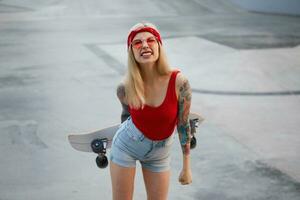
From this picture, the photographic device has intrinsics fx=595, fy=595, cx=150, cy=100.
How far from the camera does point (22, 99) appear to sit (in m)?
11.9

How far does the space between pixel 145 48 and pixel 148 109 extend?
49 centimetres

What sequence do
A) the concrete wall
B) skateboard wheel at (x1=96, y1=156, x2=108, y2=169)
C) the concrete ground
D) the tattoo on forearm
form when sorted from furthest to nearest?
the concrete wall, the concrete ground, skateboard wheel at (x1=96, y1=156, x2=108, y2=169), the tattoo on forearm

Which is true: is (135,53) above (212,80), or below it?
above

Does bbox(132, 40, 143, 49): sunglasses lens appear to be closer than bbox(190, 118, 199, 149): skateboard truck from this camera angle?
Yes

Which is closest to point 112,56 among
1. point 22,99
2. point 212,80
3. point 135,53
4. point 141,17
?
point 212,80

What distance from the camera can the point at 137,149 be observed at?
16.0ft

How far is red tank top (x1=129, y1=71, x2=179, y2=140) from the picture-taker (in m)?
4.77

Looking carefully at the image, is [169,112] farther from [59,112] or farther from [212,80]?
[212,80]

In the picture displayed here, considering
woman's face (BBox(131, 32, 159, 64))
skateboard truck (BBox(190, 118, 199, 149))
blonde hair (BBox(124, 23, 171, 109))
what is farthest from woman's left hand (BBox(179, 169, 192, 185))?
woman's face (BBox(131, 32, 159, 64))

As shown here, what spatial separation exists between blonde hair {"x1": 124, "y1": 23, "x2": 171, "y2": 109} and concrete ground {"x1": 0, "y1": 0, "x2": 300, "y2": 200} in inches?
108

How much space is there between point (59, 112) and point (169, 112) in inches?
250

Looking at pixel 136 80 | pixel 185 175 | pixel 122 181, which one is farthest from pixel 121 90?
pixel 185 175

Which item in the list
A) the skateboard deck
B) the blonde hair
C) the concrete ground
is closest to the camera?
the blonde hair

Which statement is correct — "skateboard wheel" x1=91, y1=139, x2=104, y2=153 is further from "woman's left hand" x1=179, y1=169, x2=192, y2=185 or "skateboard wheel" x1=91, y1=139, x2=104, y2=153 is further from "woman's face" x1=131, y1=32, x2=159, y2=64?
"woman's face" x1=131, y1=32, x2=159, y2=64
